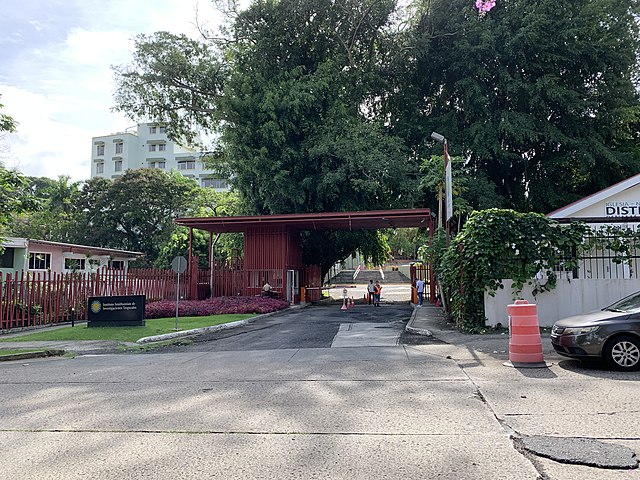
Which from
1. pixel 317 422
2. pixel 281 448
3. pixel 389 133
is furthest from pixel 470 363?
pixel 389 133

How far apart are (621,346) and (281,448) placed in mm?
6267

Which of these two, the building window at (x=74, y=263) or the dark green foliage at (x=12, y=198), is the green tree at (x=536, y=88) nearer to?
the dark green foliage at (x=12, y=198)

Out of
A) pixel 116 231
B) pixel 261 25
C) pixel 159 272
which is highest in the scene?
pixel 261 25

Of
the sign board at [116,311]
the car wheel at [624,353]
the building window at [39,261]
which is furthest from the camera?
the building window at [39,261]

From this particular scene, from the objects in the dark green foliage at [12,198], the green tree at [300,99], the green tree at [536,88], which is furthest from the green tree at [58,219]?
the green tree at [536,88]

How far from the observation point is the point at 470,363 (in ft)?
32.0

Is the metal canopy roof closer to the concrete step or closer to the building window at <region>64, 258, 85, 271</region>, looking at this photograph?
the building window at <region>64, 258, 85, 271</region>

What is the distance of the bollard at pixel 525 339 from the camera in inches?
363

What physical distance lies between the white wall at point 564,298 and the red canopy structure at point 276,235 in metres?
12.6

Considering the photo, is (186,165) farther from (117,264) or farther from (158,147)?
(117,264)

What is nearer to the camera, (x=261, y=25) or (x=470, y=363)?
(x=470, y=363)

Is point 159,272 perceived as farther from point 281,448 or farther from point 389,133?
point 281,448

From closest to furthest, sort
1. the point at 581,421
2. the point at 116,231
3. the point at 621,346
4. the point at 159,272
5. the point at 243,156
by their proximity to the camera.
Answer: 1. the point at 581,421
2. the point at 621,346
3. the point at 159,272
4. the point at 243,156
5. the point at 116,231

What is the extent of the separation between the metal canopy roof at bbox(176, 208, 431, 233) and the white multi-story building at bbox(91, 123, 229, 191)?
5608 centimetres
